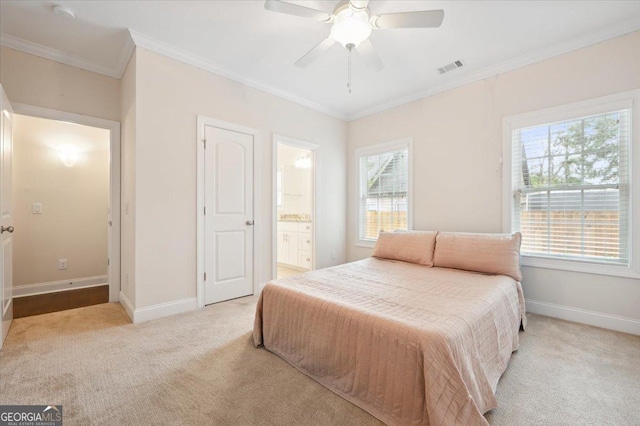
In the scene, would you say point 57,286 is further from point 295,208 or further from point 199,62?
point 295,208

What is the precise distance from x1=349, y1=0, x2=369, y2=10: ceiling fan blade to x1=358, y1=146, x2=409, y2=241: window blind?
2.35m

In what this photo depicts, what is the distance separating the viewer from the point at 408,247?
314 centimetres

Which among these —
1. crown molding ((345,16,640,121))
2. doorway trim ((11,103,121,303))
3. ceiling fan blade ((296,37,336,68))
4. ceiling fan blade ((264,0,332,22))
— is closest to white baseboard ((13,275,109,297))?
doorway trim ((11,103,121,303))

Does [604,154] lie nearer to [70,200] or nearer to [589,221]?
[589,221]

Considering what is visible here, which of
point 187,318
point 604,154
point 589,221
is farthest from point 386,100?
point 187,318

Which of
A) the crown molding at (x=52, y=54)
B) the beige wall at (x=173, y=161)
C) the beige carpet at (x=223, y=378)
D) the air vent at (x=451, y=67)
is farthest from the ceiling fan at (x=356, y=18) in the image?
the crown molding at (x=52, y=54)

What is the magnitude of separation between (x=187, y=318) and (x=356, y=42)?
2911mm

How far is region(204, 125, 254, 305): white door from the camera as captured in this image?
3.18 meters

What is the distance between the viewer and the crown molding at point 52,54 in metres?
2.66

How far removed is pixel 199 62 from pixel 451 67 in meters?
2.87

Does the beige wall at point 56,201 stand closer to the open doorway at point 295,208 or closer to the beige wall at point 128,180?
the beige wall at point 128,180

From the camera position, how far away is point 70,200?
13.1 feet

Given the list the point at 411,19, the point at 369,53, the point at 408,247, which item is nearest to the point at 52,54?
the point at 369,53

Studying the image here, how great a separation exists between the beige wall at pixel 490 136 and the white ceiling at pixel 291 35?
0.19 m
